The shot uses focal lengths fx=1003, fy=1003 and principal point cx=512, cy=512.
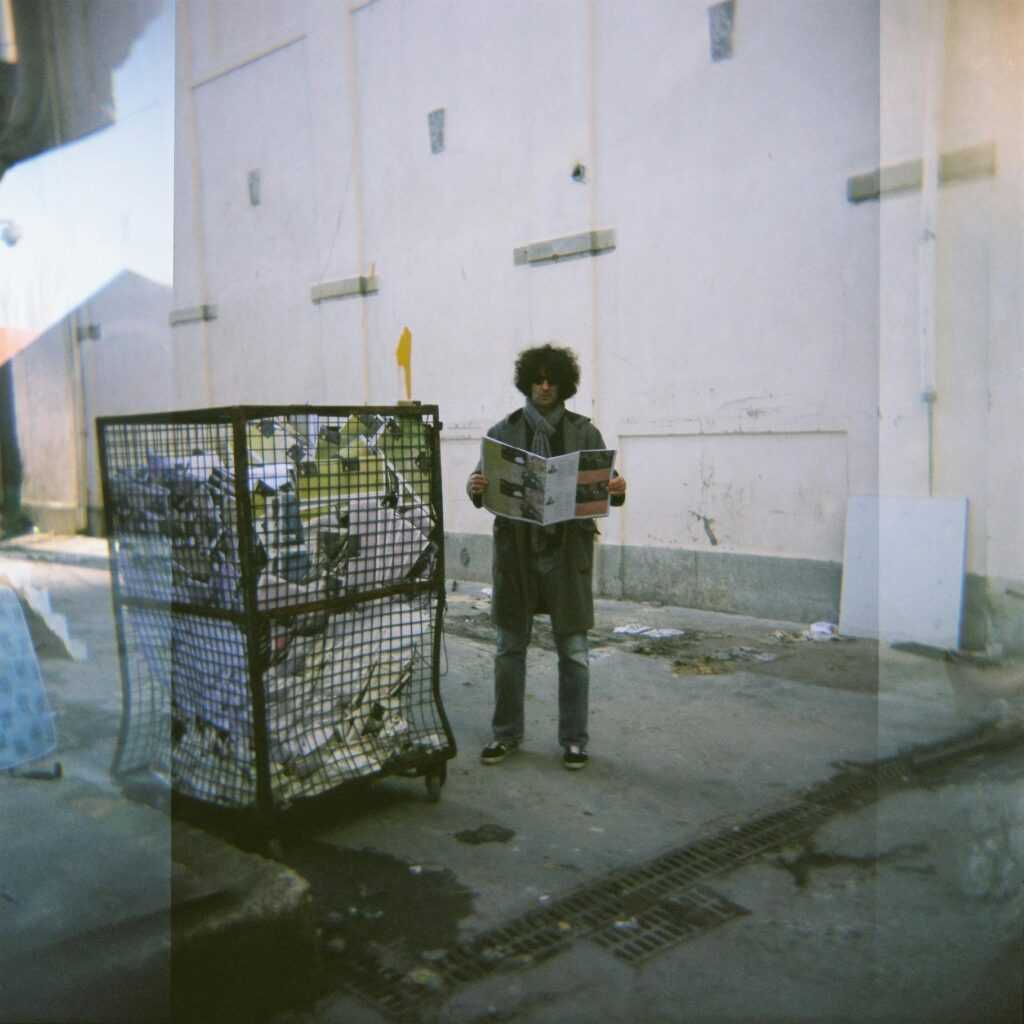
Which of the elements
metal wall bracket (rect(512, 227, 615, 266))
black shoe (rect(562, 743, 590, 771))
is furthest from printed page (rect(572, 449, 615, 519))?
metal wall bracket (rect(512, 227, 615, 266))

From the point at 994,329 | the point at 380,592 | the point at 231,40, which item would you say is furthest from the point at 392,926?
the point at 231,40

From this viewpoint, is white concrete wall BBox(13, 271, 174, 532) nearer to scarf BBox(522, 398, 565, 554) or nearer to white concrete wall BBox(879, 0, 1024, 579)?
scarf BBox(522, 398, 565, 554)

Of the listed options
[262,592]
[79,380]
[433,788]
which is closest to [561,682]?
[433,788]

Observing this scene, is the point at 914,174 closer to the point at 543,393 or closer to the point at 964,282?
the point at 964,282

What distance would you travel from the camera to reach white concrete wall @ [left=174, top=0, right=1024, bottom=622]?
6180 mm

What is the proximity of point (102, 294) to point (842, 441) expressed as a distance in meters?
5.52

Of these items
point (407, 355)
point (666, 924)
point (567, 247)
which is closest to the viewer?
point (666, 924)

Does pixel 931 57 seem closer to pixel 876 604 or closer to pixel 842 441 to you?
pixel 842 441

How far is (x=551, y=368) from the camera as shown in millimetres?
4371

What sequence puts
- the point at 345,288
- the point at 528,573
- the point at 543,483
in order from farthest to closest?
the point at 345,288 → the point at 528,573 → the point at 543,483

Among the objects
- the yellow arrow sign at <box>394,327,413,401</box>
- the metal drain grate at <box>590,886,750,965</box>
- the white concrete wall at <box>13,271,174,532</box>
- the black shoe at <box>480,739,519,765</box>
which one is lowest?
the metal drain grate at <box>590,886,750,965</box>

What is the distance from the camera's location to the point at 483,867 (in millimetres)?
3375

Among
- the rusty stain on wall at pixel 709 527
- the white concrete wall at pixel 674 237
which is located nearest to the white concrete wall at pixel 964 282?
the white concrete wall at pixel 674 237

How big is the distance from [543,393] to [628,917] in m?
2.23
